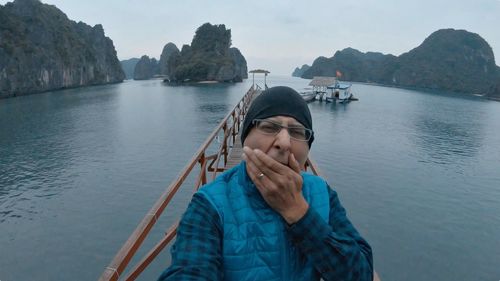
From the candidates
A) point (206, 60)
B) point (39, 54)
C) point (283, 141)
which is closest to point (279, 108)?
point (283, 141)

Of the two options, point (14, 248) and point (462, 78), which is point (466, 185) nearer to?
point (14, 248)

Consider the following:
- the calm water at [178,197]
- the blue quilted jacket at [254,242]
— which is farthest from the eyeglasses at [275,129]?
the calm water at [178,197]

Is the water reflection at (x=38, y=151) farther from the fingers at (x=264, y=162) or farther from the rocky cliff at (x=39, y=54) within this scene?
the rocky cliff at (x=39, y=54)

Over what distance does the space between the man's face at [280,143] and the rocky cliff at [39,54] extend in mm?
84779

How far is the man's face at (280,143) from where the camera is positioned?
1506 mm

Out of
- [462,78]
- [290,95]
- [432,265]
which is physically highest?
[462,78]

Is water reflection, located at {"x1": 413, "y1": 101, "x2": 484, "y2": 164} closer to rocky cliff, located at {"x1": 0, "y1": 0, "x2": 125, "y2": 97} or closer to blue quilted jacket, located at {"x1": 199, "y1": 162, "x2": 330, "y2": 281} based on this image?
blue quilted jacket, located at {"x1": 199, "y1": 162, "x2": 330, "y2": 281}

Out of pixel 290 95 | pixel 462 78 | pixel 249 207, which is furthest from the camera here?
pixel 462 78

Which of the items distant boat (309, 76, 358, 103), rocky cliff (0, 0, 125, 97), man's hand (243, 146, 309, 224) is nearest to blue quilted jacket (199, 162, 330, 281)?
man's hand (243, 146, 309, 224)

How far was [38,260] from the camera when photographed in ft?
39.9

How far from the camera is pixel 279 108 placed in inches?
65.9

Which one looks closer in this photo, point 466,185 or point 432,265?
point 432,265

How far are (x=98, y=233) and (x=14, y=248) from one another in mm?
3062

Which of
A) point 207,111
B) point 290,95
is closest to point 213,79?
point 207,111
